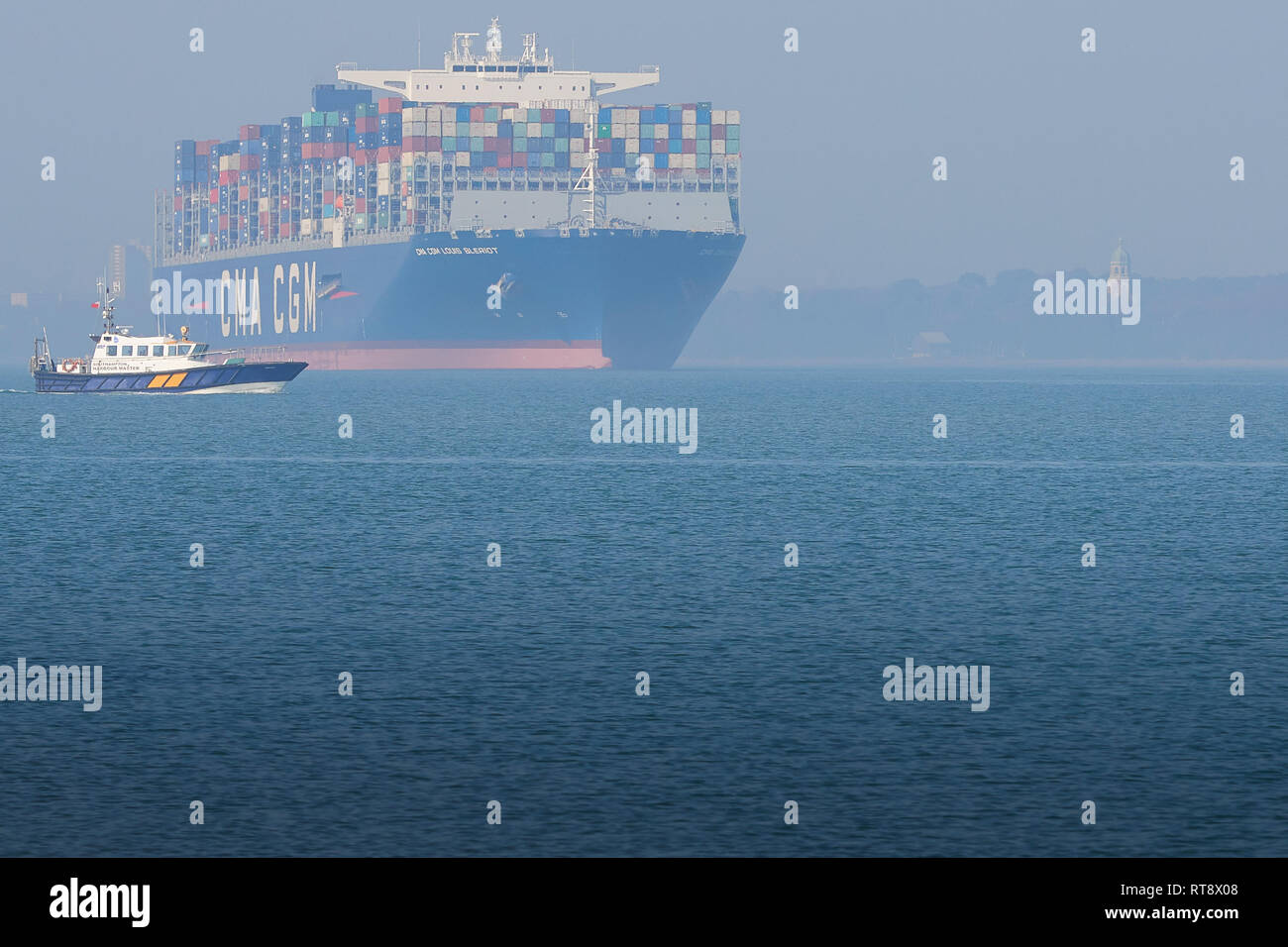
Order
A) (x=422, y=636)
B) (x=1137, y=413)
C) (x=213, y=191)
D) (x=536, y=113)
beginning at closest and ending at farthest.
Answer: (x=422, y=636)
(x=1137, y=413)
(x=536, y=113)
(x=213, y=191)

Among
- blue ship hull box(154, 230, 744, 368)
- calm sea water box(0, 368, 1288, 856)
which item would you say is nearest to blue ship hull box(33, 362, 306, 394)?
blue ship hull box(154, 230, 744, 368)

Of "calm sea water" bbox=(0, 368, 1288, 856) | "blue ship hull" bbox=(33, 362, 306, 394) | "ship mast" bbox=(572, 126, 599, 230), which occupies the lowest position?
"calm sea water" bbox=(0, 368, 1288, 856)

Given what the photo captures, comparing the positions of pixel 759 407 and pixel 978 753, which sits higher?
pixel 759 407

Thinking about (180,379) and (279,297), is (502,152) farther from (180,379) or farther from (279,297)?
(180,379)

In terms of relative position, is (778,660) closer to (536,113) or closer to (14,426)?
(14,426)

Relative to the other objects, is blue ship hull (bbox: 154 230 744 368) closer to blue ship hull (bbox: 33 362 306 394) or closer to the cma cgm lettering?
the cma cgm lettering

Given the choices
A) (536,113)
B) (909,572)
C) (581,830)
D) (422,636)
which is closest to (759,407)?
(536,113)
